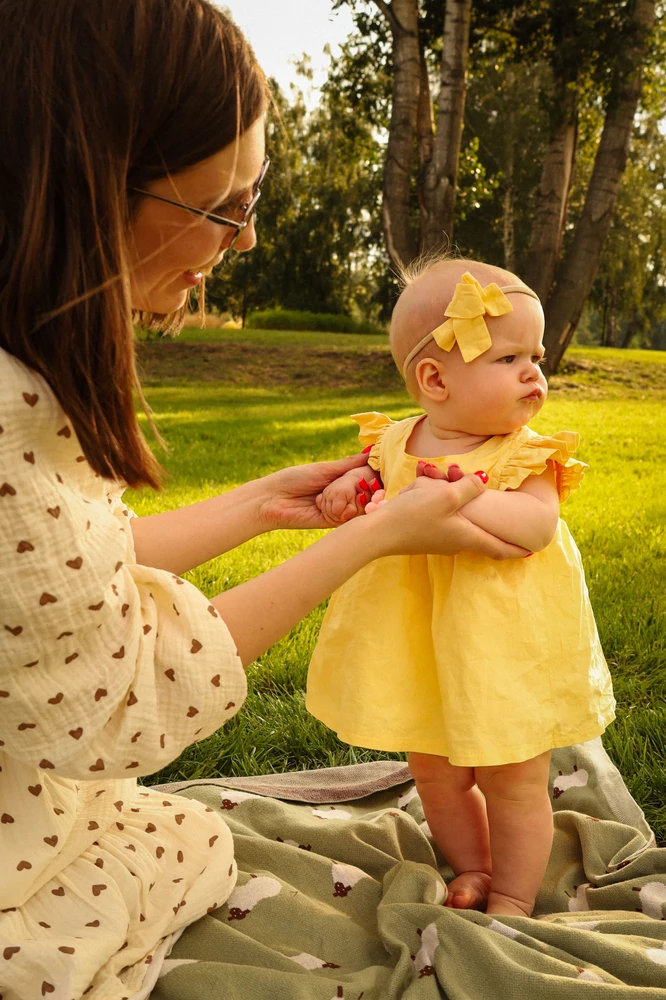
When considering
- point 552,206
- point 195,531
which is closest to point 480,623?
point 195,531

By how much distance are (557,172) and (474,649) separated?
885cm

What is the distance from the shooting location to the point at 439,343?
1.85 m

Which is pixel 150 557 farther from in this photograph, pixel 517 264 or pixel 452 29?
pixel 517 264

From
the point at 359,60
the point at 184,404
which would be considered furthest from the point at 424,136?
the point at 184,404

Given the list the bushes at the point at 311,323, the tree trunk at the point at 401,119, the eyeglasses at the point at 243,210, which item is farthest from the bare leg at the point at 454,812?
the bushes at the point at 311,323

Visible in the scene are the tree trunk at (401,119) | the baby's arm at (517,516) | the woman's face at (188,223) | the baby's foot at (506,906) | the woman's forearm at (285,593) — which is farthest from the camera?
the tree trunk at (401,119)

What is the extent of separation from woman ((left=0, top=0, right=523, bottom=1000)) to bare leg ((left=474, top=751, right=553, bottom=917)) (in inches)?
21.0

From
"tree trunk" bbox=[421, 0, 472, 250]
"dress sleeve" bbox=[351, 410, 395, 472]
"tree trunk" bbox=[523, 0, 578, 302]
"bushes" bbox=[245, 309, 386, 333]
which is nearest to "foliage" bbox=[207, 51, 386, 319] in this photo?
"bushes" bbox=[245, 309, 386, 333]

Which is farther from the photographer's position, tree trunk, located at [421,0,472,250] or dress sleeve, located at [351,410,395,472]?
tree trunk, located at [421,0,472,250]

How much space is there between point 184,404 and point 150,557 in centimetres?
890

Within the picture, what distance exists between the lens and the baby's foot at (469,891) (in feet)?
6.30

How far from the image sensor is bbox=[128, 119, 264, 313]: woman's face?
1482mm

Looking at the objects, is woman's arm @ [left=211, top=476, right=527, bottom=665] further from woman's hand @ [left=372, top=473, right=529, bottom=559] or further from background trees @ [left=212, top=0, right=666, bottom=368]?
background trees @ [left=212, top=0, right=666, bottom=368]

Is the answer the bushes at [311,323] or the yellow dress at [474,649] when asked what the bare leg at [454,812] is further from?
the bushes at [311,323]
